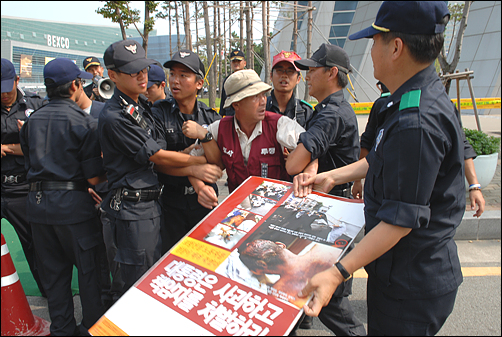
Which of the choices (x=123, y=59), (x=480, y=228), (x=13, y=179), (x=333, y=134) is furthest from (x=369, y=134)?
(x=13, y=179)

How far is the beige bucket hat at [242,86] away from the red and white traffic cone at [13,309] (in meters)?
2.12

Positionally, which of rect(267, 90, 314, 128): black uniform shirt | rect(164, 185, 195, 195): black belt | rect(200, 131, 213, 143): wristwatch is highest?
rect(267, 90, 314, 128): black uniform shirt

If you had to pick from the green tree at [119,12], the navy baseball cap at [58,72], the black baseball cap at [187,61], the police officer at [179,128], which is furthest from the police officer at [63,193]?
the green tree at [119,12]

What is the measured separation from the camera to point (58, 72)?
7.58 feet

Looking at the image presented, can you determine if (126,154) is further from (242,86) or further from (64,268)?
(64,268)

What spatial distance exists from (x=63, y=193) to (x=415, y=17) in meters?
2.44

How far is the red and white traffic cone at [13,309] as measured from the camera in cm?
236

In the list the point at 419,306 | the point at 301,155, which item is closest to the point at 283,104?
the point at 301,155

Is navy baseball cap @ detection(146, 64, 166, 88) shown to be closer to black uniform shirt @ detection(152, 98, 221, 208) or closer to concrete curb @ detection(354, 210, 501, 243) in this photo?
black uniform shirt @ detection(152, 98, 221, 208)

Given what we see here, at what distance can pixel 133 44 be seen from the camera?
2.33 meters

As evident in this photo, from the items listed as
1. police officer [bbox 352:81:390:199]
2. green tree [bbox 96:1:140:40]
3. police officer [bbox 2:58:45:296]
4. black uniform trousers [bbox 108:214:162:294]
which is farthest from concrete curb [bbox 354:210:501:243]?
green tree [bbox 96:1:140:40]

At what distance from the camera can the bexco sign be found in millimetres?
74875

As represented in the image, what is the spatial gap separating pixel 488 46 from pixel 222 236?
64.0ft

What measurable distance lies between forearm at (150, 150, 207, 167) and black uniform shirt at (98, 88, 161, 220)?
49mm
